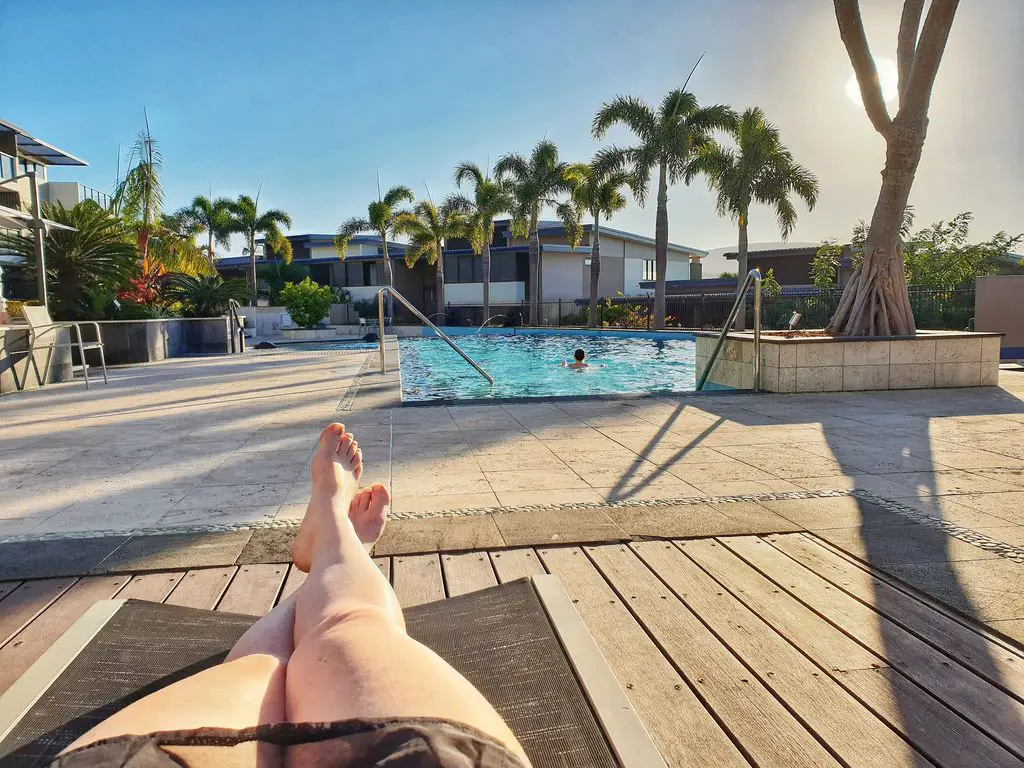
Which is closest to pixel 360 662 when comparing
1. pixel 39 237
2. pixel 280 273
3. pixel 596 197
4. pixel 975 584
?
pixel 975 584

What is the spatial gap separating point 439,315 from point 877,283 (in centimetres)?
2418

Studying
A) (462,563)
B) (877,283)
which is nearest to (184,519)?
(462,563)

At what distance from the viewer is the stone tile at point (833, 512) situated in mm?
2740

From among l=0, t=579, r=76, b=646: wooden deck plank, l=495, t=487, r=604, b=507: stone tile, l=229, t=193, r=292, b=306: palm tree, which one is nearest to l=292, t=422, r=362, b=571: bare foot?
l=0, t=579, r=76, b=646: wooden deck plank

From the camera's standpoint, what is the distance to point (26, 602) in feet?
6.79

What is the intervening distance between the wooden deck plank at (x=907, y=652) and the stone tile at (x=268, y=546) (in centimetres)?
172

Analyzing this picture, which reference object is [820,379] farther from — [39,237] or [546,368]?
[39,237]

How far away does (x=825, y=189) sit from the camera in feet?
64.8

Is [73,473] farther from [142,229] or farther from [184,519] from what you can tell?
[142,229]

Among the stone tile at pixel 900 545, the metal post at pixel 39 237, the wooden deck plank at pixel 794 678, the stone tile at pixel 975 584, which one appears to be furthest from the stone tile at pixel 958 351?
the metal post at pixel 39 237

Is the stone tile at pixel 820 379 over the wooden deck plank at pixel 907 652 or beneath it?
over

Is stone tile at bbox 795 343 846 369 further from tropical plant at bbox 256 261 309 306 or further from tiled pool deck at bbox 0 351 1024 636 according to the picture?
tropical plant at bbox 256 261 309 306

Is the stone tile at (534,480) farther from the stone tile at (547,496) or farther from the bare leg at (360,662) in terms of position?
the bare leg at (360,662)

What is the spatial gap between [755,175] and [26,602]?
824 inches
